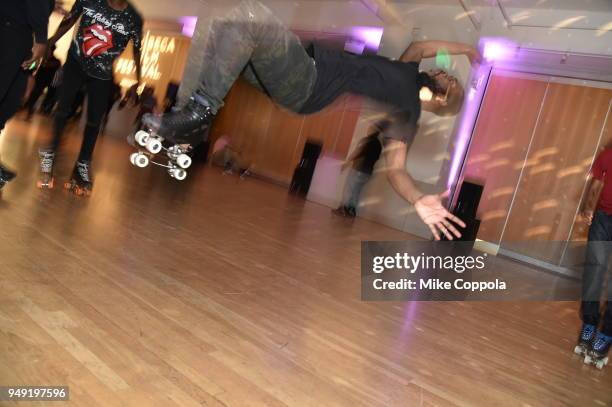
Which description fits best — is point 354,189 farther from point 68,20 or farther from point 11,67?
point 11,67

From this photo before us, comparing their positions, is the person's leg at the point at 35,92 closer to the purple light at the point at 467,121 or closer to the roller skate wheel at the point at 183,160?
the purple light at the point at 467,121

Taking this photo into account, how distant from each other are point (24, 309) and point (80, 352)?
1.08ft

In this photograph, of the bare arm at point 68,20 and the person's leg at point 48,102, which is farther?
the person's leg at point 48,102

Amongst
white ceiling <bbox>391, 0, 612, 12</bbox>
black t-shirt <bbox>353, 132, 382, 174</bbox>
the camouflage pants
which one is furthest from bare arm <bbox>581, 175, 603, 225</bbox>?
black t-shirt <bbox>353, 132, 382, 174</bbox>

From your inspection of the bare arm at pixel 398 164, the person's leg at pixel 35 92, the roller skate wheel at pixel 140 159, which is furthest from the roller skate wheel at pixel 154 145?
the person's leg at pixel 35 92

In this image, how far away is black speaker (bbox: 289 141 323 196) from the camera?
8.65 meters

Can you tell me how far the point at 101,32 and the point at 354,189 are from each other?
16.6ft

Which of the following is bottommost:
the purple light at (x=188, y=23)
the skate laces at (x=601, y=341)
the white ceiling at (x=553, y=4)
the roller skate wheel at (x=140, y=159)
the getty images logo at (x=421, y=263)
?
the getty images logo at (x=421, y=263)

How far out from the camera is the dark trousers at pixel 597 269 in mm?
2736

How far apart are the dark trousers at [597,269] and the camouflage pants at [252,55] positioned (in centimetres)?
205

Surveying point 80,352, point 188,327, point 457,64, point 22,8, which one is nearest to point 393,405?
point 188,327

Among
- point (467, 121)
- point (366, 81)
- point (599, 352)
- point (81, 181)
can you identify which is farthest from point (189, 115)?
point (467, 121)

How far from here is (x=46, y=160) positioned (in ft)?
11.1

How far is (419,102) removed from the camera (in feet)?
6.97
